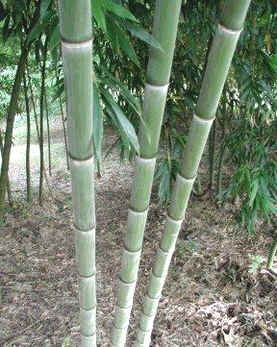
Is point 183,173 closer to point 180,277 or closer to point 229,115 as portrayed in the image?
point 180,277

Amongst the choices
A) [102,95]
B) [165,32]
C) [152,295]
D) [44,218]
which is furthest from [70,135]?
[44,218]

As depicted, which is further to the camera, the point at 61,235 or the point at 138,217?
the point at 61,235

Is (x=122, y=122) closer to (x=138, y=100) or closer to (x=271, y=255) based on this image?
(x=138, y=100)

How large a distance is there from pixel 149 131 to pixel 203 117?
0.11 metres

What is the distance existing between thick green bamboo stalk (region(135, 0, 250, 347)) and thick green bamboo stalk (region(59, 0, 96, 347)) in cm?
23

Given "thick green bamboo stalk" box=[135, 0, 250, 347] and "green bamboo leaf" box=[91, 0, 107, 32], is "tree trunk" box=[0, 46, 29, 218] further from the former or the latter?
"green bamboo leaf" box=[91, 0, 107, 32]

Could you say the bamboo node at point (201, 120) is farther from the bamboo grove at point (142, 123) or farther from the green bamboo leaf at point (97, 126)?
the green bamboo leaf at point (97, 126)

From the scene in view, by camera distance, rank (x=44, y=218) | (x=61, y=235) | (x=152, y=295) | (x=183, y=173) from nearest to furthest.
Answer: (x=183, y=173), (x=152, y=295), (x=61, y=235), (x=44, y=218)

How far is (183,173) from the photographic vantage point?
0.87m

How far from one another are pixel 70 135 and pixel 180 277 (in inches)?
64.0

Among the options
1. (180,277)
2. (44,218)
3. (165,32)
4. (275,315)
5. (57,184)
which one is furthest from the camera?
(57,184)

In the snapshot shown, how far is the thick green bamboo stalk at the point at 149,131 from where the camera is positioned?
60cm

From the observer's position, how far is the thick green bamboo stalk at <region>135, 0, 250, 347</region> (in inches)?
24.3

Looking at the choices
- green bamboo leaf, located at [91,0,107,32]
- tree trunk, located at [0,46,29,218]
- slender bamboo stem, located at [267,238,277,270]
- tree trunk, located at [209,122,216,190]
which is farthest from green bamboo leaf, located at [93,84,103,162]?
tree trunk, located at [209,122,216,190]
